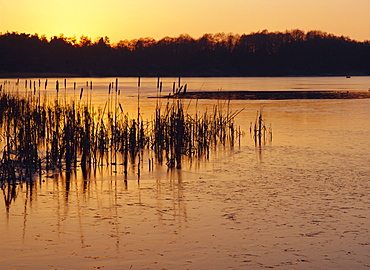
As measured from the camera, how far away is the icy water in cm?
552

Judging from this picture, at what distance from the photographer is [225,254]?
5.65 meters

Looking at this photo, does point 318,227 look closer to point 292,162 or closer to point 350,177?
point 350,177

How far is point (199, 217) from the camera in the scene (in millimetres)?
7039

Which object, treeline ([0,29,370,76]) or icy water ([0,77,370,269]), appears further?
treeline ([0,29,370,76])

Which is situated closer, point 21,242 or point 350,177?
point 21,242

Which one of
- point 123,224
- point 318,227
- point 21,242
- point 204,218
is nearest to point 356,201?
point 318,227

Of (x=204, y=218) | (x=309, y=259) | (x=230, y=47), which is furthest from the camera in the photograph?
(x=230, y=47)

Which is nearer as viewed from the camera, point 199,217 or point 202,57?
point 199,217

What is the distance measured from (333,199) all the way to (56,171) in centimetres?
540

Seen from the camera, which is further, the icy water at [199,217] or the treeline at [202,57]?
the treeline at [202,57]

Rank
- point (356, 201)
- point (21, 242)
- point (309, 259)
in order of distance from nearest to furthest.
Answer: point (309, 259), point (21, 242), point (356, 201)

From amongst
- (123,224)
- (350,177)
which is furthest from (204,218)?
(350,177)

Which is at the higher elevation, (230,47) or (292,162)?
(230,47)

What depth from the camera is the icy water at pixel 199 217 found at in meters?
5.52
